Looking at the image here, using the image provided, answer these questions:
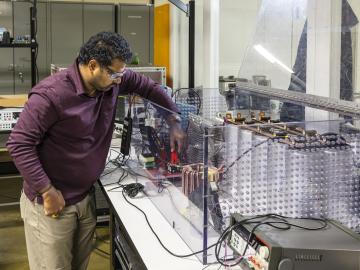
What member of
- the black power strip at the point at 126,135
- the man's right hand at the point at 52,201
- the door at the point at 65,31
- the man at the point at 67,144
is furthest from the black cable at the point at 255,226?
the door at the point at 65,31

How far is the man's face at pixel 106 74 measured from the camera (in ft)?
5.55

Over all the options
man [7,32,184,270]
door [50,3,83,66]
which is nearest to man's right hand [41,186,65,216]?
man [7,32,184,270]

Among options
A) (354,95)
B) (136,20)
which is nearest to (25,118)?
(354,95)

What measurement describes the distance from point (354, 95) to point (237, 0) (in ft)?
9.03

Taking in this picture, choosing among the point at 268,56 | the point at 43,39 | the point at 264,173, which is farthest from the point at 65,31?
the point at 264,173

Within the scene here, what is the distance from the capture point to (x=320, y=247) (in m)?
1.21

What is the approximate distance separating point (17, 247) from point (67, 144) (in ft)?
5.77

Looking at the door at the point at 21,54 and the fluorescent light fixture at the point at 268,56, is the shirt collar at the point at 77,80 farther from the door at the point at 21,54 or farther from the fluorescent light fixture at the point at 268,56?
the door at the point at 21,54

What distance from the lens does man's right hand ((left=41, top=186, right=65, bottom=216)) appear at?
172 centimetres

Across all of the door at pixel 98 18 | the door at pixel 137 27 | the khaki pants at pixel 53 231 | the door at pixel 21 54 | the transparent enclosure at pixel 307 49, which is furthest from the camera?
the door at pixel 137 27

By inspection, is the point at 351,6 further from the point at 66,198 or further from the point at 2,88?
the point at 2,88

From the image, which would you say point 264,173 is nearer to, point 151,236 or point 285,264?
point 285,264

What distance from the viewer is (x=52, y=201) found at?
5.69 feet

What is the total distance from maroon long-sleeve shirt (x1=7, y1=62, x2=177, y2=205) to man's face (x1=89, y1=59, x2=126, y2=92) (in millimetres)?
69
